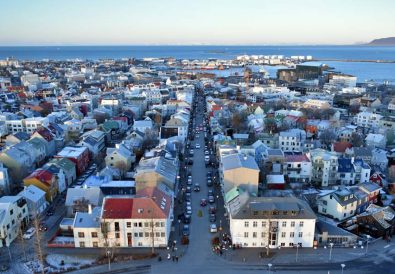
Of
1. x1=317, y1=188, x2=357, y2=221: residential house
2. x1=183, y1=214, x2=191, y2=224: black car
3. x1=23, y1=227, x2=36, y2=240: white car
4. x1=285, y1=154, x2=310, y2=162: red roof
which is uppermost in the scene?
x1=285, y1=154, x2=310, y2=162: red roof

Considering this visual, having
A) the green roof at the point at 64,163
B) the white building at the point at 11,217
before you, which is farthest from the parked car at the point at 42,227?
the green roof at the point at 64,163

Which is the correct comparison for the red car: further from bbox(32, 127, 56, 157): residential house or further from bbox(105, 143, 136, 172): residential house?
bbox(32, 127, 56, 157): residential house

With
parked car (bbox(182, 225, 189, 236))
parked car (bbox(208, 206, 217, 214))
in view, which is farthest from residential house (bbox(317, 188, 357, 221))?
parked car (bbox(182, 225, 189, 236))

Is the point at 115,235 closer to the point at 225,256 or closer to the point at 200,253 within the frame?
the point at 200,253

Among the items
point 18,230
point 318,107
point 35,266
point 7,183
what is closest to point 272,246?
point 35,266

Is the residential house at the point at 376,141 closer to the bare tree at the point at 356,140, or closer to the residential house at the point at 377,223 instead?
the bare tree at the point at 356,140

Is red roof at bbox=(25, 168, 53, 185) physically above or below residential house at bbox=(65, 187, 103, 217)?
above

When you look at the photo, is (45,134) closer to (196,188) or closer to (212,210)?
(196,188)
